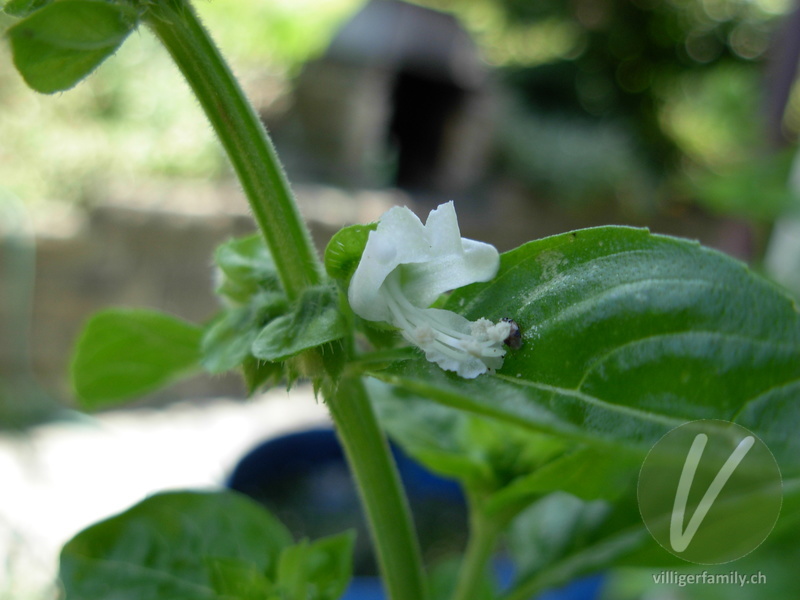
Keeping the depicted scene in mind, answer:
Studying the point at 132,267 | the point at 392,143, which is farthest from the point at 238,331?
the point at 392,143

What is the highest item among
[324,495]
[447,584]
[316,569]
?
[316,569]

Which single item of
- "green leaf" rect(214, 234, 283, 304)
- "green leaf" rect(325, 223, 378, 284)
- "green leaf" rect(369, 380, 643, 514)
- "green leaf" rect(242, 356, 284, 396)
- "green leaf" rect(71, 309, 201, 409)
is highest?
"green leaf" rect(325, 223, 378, 284)

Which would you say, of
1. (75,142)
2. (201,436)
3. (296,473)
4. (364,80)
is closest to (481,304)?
(296,473)

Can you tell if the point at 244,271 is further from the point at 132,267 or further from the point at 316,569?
the point at 132,267

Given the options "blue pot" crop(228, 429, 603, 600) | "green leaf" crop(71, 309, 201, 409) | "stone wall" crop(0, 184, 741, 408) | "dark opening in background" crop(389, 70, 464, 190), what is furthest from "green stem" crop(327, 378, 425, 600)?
"dark opening in background" crop(389, 70, 464, 190)

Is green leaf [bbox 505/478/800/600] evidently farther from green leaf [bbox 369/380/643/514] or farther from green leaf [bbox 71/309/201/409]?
green leaf [bbox 71/309/201/409]

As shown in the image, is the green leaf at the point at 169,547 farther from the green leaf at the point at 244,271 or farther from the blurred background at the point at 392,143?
the blurred background at the point at 392,143

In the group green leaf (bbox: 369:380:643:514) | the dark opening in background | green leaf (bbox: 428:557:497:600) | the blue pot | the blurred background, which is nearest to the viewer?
green leaf (bbox: 369:380:643:514)
